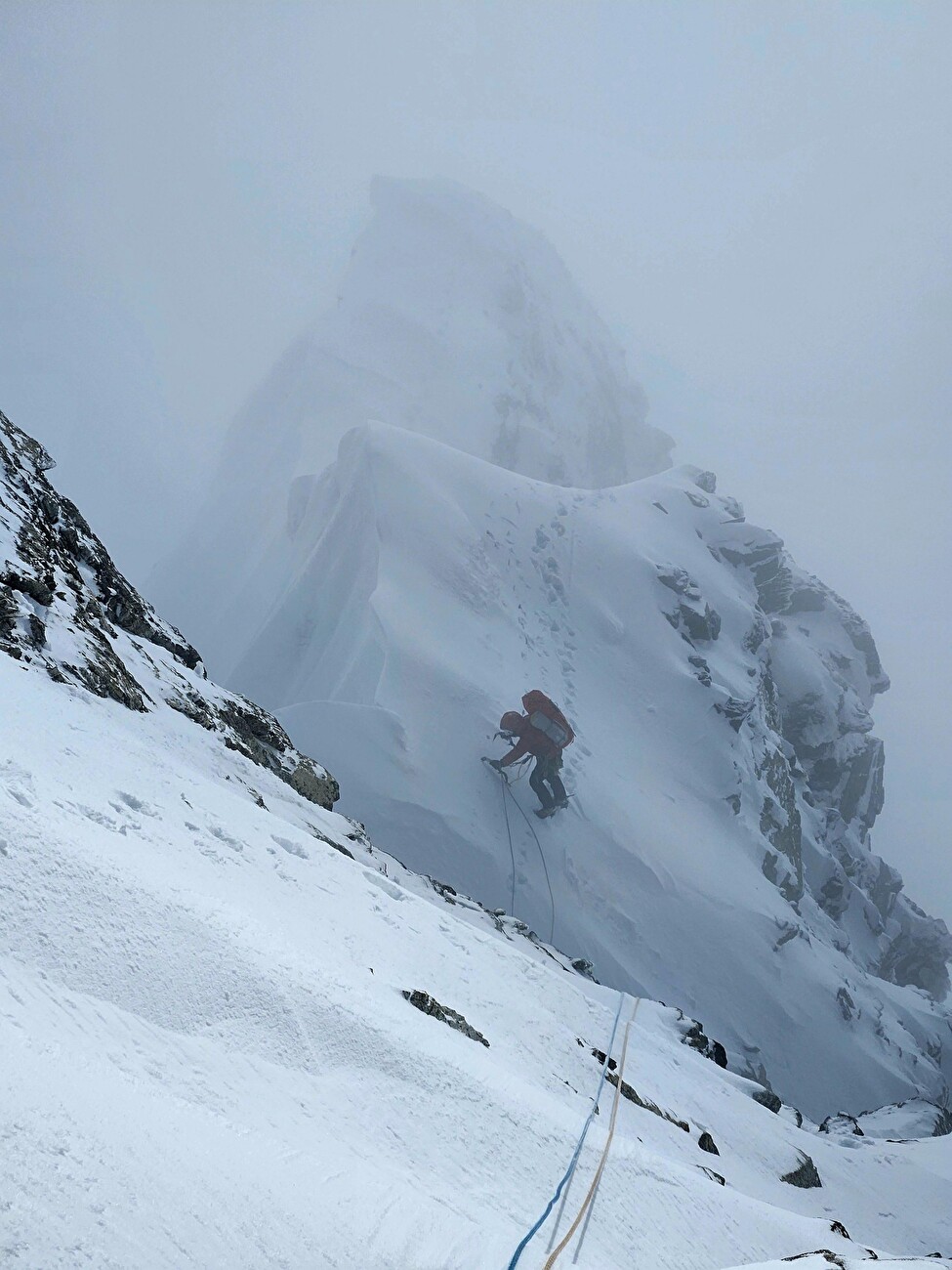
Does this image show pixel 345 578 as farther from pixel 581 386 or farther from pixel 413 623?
pixel 581 386

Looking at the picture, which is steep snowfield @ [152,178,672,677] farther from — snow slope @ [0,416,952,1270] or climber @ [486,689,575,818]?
snow slope @ [0,416,952,1270]

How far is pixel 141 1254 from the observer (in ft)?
7.45

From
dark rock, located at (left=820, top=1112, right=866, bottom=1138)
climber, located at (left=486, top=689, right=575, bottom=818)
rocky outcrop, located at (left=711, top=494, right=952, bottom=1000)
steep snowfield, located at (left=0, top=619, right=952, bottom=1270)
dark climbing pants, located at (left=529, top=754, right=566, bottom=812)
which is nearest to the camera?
steep snowfield, located at (left=0, top=619, right=952, bottom=1270)

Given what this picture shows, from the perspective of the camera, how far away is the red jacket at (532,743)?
17.1 meters

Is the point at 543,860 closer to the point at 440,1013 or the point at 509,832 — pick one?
the point at 509,832

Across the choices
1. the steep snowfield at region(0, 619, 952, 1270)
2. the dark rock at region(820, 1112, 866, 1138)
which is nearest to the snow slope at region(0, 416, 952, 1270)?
the steep snowfield at region(0, 619, 952, 1270)

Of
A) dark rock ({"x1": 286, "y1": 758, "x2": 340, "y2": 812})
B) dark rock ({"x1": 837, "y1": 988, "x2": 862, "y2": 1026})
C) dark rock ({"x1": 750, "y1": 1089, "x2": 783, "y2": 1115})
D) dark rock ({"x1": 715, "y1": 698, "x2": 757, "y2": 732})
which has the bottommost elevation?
dark rock ({"x1": 837, "y1": 988, "x2": 862, "y2": 1026})

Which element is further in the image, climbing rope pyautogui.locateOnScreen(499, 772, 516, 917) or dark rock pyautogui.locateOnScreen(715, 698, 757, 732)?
dark rock pyautogui.locateOnScreen(715, 698, 757, 732)

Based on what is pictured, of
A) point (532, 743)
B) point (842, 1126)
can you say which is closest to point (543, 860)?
point (532, 743)

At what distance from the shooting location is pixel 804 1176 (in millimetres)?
9477

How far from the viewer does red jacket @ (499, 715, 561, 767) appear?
17.1 m

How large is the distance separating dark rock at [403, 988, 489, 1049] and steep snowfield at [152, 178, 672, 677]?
1281 inches

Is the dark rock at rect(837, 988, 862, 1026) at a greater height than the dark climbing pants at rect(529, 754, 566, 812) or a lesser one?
lesser

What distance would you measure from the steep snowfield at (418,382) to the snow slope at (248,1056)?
30.6 meters
